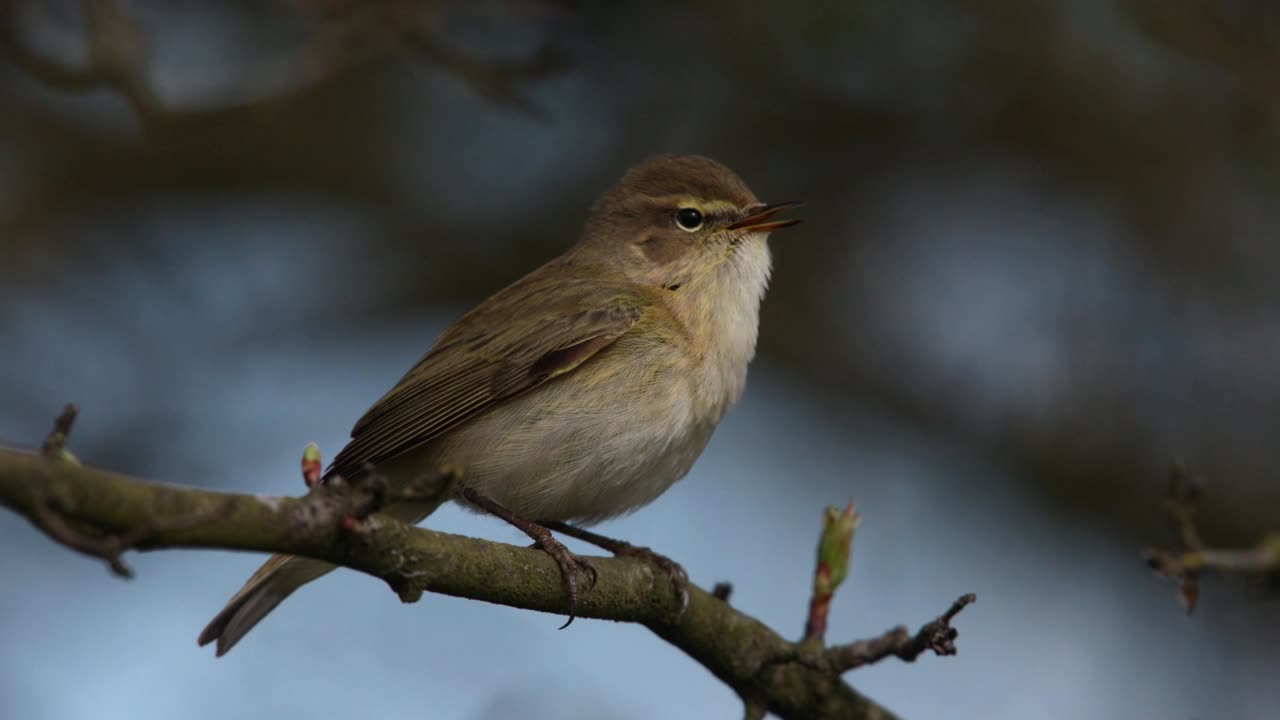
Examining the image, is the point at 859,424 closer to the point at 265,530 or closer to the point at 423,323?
the point at 423,323

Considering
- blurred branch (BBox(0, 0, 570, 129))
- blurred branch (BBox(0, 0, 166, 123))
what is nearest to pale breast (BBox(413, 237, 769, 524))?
blurred branch (BBox(0, 0, 570, 129))

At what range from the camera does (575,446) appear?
14.7ft

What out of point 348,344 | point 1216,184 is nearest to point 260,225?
point 348,344

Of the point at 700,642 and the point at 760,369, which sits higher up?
the point at 760,369

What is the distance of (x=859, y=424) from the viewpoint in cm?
769

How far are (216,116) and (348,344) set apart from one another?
1779 millimetres

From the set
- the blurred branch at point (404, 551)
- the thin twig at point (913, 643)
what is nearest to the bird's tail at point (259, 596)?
the blurred branch at point (404, 551)

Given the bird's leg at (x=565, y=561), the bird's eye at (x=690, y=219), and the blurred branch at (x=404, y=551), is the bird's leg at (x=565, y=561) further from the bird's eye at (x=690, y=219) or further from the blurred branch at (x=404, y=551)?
the bird's eye at (x=690, y=219)

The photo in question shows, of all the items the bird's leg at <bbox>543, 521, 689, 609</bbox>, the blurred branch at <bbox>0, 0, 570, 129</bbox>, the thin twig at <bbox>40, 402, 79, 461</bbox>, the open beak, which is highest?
the blurred branch at <bbox>0, 0, 570, 129</bbox>

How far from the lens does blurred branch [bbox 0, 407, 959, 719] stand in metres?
2.39

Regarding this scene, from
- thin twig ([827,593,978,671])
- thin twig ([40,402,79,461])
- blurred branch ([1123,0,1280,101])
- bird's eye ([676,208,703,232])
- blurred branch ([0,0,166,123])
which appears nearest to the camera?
thin twig ([40,402,79,461])

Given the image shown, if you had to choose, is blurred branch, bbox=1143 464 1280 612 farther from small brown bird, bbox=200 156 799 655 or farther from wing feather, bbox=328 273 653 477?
wing feather, bbox=328 273 653 477

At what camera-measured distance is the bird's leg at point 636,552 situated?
4027 mm

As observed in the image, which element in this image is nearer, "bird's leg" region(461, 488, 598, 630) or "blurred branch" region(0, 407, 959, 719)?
"blurred branch" region(0, 407, 959, 719)
